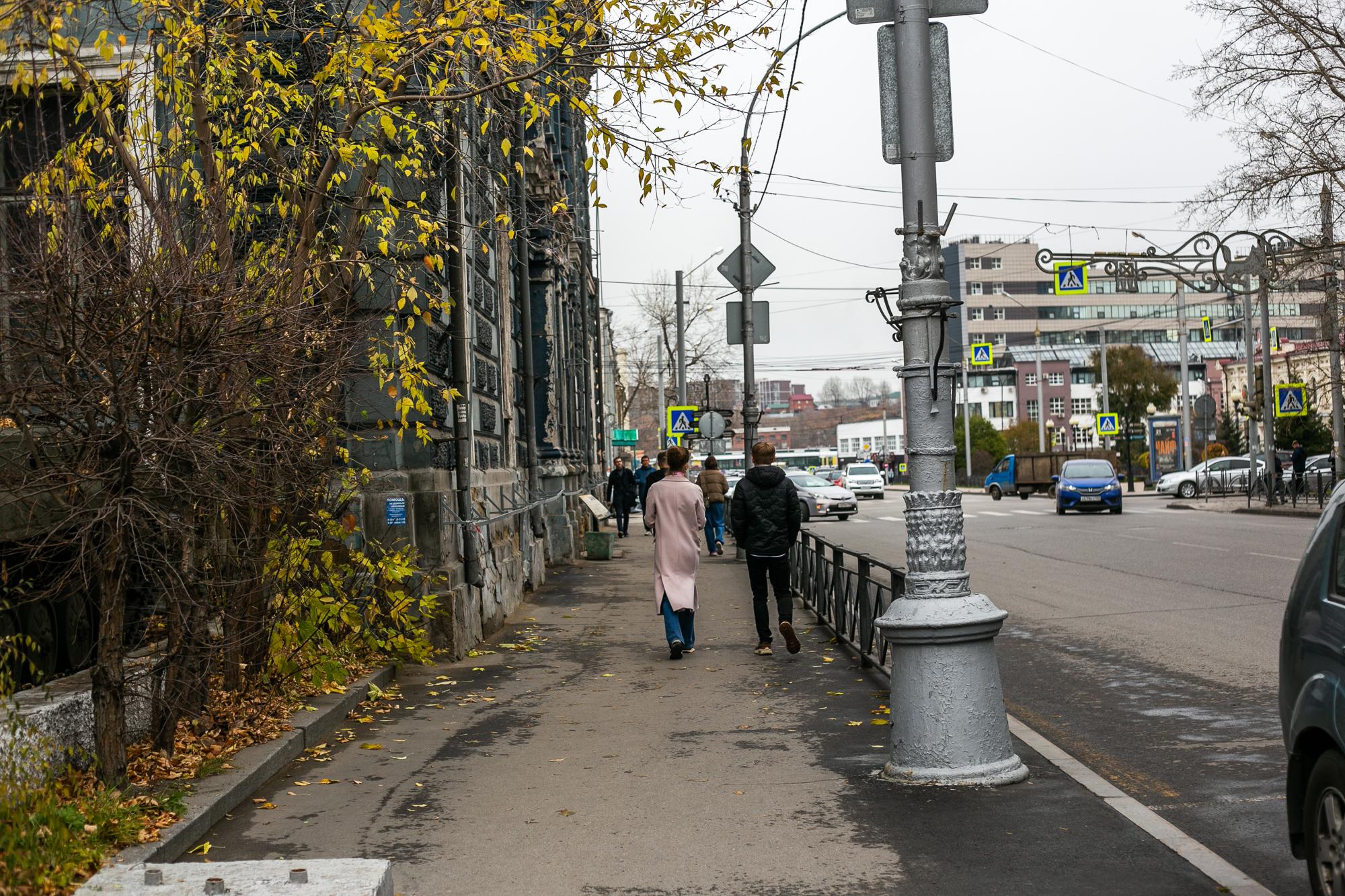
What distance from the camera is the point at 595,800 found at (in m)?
6.89

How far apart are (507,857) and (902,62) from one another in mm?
4615

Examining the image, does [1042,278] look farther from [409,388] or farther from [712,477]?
[409,388]

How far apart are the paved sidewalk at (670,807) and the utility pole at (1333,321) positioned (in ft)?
66.7

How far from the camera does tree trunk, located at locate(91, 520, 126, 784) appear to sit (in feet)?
20.7

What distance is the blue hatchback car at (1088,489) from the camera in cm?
3812

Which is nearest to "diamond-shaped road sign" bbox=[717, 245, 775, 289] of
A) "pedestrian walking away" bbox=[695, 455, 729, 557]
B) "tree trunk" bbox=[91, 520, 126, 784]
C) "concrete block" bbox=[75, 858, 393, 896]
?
"pedestrian walking away" bbox=[695, 455, 729, 557]

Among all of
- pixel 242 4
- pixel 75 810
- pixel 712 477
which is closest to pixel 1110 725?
pixel 75 810

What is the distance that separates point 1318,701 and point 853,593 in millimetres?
7456

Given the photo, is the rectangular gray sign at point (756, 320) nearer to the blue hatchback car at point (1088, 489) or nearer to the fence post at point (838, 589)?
the fence post at point (838, 589)

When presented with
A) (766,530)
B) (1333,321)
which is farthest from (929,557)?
(1333,321)

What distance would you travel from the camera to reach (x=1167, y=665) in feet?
36.1

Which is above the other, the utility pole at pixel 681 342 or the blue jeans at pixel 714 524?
the utility pole at pixel 681 342

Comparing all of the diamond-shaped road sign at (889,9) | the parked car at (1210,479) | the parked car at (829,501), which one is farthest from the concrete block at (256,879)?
the parked car at (1210,479)

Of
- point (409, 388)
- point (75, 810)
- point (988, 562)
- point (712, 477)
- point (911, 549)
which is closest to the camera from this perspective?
point (75, 810)
